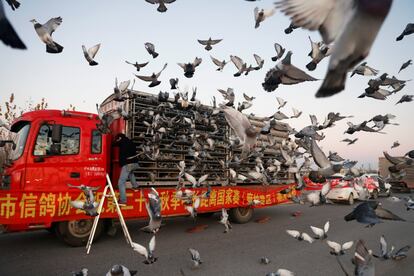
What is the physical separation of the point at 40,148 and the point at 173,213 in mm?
3404

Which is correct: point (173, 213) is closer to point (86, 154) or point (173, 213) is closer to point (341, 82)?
point (86, 154)

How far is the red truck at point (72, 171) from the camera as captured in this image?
5.81 m

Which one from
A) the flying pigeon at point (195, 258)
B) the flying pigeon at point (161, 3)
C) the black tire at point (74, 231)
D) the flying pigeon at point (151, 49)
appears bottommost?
the flying pigeon at point (195, 258)

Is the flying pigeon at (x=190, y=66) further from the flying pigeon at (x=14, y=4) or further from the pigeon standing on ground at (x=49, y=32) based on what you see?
the flying pigeon at (x=14, y=4)

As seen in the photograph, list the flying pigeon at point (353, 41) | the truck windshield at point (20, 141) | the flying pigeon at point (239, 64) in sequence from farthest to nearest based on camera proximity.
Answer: the truck windshield at point (20, 141) → the flying pigeon at point (239, 64) → the flying pigeon at point (353, 41)

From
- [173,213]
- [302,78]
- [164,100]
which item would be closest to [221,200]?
[173,213]

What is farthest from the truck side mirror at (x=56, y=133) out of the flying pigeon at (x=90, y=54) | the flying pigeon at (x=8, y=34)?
the flying pigeon at (x=8, y=34)

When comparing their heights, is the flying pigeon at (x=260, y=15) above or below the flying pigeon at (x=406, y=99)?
above

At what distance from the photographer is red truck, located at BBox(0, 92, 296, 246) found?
5.81 meters

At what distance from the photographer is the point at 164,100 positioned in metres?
7.61

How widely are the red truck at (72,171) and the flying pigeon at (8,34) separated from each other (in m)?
4.93

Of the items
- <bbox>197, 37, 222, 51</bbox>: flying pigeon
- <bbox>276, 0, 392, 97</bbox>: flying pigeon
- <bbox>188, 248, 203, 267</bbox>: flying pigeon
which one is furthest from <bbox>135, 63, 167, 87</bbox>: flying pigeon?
<bbox>276, 0, 392, 97</bbox>: flying pigeon

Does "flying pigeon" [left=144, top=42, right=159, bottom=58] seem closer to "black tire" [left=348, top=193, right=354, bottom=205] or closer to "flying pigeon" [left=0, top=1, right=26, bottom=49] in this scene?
"flying pigeon" [left=0, top=1, right=26, bottom=49]

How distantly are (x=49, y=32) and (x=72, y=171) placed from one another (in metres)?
3.75
